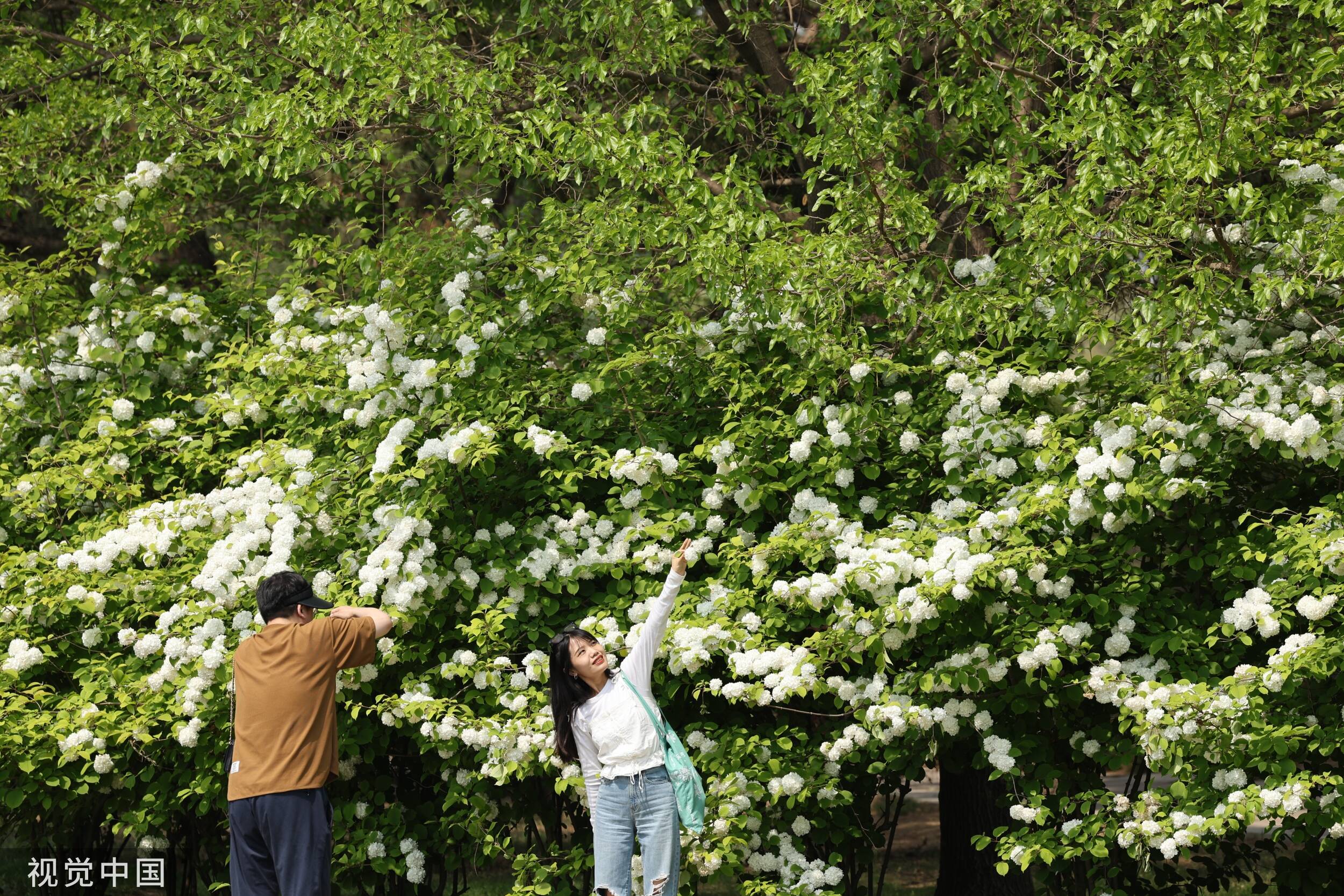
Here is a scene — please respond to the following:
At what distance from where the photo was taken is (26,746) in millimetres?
5668

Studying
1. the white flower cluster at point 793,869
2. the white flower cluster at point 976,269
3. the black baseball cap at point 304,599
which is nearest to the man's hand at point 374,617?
the black baseball cap at point 304,599

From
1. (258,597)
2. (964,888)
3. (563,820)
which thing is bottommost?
(964,888)

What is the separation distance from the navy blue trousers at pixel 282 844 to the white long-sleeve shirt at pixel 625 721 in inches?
35.0

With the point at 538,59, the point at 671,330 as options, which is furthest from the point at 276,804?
the point at 538,59

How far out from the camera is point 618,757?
4.28 metres

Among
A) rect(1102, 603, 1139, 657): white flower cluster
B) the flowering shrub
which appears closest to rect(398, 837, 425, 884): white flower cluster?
the flowering shrub

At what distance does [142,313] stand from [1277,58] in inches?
211

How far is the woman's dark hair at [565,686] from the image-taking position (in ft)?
14.5

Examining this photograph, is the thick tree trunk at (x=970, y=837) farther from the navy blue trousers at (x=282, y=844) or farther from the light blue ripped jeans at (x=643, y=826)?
the navy blue trousers at (x=282, y=844)

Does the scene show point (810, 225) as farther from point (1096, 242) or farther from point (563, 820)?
point (563, 820)

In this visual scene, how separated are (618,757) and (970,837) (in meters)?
3.25

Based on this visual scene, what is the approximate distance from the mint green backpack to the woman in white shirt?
2 cm

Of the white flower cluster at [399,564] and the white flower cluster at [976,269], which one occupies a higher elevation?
the white flower cluster at [976,269]

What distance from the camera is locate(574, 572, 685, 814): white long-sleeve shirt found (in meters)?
4.27
